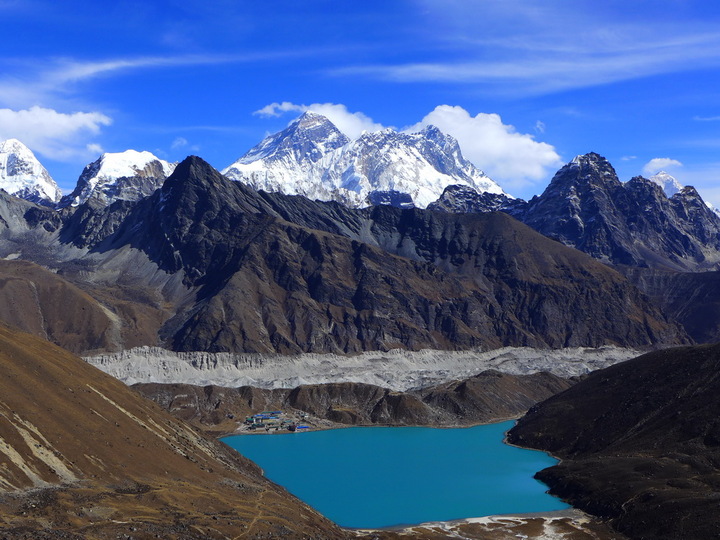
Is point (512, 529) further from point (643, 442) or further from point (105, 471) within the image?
point (105, 471)

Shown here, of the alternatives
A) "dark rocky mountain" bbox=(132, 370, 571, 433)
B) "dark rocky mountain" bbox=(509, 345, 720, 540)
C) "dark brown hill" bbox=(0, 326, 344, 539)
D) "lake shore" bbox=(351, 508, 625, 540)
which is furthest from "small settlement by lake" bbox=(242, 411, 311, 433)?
"lake shore" bbox=(351, 508, 625, 540)

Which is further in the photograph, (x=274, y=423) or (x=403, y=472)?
(x=274, y=423)

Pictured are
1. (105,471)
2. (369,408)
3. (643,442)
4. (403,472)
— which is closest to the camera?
(105,471)

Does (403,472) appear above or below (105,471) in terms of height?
below

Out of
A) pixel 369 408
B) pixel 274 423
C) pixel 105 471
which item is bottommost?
pixel 105 471

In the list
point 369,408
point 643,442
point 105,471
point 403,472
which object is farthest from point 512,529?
point 369,408

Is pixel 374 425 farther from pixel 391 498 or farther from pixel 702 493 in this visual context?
pixel 702 493

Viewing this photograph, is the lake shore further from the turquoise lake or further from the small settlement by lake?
the small settlement by lake
